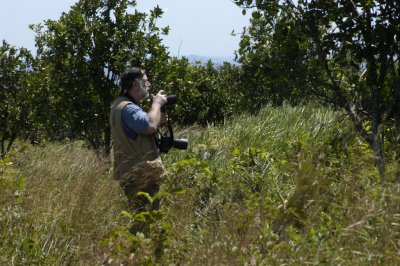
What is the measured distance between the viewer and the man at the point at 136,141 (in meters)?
5.13

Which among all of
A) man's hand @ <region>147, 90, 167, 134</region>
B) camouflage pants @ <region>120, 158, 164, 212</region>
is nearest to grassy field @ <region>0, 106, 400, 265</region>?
camouflage pants @ <region>120, 158, 164, 212</region>

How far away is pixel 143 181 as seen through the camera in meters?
5.14

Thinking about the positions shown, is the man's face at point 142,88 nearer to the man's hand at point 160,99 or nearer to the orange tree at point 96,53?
the man's hand at point 160,99

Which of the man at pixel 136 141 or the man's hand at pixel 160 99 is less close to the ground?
the man's hand at pixel 160 99

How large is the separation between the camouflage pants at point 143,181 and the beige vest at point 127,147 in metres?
0.06

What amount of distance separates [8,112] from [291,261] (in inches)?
470

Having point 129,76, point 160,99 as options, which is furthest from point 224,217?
point 129,76

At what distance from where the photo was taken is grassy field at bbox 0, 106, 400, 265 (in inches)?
145

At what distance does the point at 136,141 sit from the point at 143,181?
33 centimetres

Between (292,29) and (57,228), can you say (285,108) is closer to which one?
(292,29)

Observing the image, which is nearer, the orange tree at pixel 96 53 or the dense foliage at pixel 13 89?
the orange tree at pixel 96 53

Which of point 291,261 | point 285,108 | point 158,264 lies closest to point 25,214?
point 158,264

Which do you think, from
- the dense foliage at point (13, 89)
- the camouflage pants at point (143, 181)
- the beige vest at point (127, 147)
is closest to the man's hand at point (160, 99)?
the beige vest at point (127, 147)

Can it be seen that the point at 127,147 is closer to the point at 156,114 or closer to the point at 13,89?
the point at 156,114
